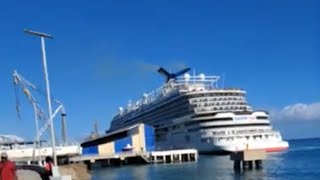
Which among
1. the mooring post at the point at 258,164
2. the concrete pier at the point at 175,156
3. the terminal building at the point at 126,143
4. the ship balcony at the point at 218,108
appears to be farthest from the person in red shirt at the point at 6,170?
the ship balcony at the point at 218,108

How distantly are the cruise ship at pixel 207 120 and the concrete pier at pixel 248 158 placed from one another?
35.9m

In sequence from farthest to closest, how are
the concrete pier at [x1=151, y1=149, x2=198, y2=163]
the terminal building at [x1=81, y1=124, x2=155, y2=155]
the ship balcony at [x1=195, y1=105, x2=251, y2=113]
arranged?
the ship balcony at [x1=195, y1=105, x2=251, y2=113]
the terminal building at [x1=81, y1=124, x2=155, y2=155]
the concrete pier at [x1=151, y1=149, x2=198, y2=163]

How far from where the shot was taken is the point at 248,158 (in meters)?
73.1

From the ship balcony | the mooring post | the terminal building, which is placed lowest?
the mooring post

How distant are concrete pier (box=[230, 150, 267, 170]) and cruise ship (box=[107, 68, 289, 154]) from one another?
35.9 m

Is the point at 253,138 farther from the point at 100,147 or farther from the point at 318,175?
the point at 318,175

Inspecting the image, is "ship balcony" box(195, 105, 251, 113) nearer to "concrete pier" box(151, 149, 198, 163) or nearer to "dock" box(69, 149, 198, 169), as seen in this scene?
"concrete pier" box(151, 149, 198, 163)

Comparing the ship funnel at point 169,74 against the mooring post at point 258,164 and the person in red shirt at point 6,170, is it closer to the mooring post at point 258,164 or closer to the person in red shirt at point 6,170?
the mooring post at point 258,164

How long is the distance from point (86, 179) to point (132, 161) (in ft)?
171

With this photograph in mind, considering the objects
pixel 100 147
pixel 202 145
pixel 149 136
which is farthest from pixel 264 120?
pixel 100 147

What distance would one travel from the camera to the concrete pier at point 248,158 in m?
73.0

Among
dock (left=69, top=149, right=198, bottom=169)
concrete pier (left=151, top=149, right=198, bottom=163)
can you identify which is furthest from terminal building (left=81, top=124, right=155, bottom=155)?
concrete pier (left=151, top=149, right=198, bottom=163)

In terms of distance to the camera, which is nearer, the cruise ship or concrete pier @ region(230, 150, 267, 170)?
concrete pier @ region(230, 150, 267, 170)

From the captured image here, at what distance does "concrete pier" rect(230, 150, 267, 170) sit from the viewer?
7300 centimetres
